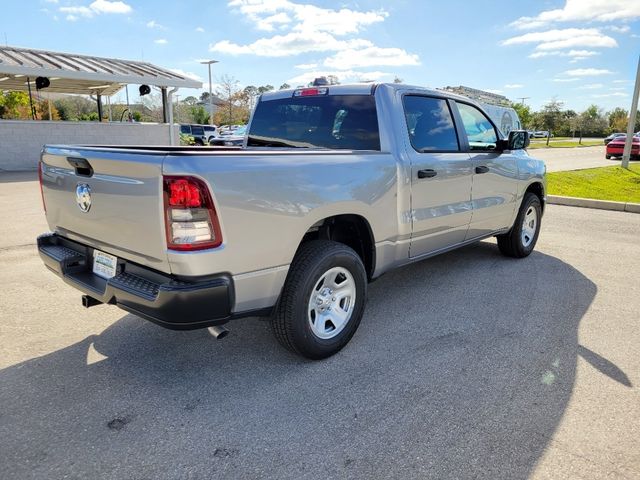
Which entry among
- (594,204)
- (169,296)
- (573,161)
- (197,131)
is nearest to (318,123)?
(169,296)

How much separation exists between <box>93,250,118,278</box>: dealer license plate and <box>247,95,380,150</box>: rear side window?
6.10 feet

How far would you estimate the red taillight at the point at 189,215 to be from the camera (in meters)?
2.38

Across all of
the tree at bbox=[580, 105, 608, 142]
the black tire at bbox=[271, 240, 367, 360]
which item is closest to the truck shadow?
the black tire at bbox=[271, 240, 367, 360]

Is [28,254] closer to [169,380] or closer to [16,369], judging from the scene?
[16,369]

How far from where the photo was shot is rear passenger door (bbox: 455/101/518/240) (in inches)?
182

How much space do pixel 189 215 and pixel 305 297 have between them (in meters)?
0.94

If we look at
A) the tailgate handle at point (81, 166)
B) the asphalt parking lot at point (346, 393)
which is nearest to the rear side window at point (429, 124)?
the asphalt parking lot at point (346, 393)

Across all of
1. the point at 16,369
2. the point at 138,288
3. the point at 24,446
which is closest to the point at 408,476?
the point at 138,288

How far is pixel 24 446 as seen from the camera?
236cm

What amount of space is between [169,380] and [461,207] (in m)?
2.94

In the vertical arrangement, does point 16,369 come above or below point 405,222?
below

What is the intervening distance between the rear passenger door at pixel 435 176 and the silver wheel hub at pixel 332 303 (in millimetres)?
869

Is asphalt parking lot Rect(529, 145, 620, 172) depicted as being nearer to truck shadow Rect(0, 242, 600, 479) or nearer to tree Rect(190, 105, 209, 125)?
truck shadow Rect(0, 242, 600, 479)

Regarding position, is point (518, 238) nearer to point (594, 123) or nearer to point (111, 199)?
point (111, 199)
